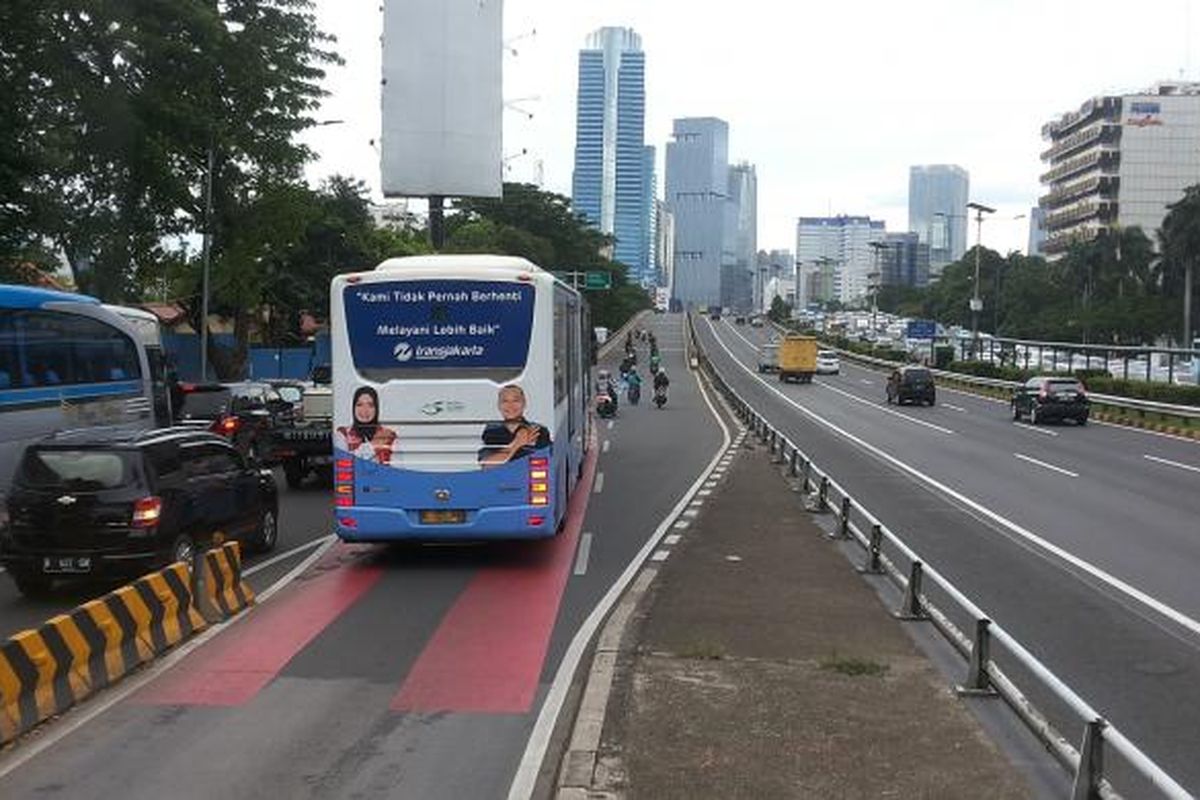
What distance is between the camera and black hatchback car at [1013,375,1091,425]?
40.2m

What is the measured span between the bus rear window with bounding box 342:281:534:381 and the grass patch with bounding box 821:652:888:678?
5.90m

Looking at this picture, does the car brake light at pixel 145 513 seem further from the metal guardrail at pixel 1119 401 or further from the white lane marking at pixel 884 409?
the metal guardrail at pixel 1119 401

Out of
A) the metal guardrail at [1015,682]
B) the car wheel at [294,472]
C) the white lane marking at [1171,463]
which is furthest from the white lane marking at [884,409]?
the metal guardrail at [1015,682]

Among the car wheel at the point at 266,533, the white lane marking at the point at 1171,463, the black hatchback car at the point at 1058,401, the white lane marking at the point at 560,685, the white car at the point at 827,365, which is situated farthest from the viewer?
the white car at the point at 827,365

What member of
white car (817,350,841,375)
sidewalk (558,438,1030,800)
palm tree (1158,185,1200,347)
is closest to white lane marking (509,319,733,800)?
sidewalk (558,438,1030,800)

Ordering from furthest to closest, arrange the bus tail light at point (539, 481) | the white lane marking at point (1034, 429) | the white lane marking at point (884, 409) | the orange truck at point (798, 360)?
the orange truck at point (798, 360) < the white lane marking at point (884, 409) < the white lane marking at point (1034, 429) < the bus tail light at point (539, 481)

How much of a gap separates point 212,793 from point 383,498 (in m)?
6.97

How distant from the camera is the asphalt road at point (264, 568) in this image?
11.3 meters

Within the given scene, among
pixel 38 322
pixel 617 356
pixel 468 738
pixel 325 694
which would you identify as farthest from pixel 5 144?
pixel 617 356

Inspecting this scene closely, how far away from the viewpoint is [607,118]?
135625mm

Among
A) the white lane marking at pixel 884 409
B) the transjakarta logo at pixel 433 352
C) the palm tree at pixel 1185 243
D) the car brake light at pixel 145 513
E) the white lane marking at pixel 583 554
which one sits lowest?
the white lane marking at pixel 884 409

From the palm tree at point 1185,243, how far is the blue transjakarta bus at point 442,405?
91.4 metres

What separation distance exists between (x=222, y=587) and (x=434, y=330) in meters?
3.79

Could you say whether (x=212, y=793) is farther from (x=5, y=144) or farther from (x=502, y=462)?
(x=5, y=144)
